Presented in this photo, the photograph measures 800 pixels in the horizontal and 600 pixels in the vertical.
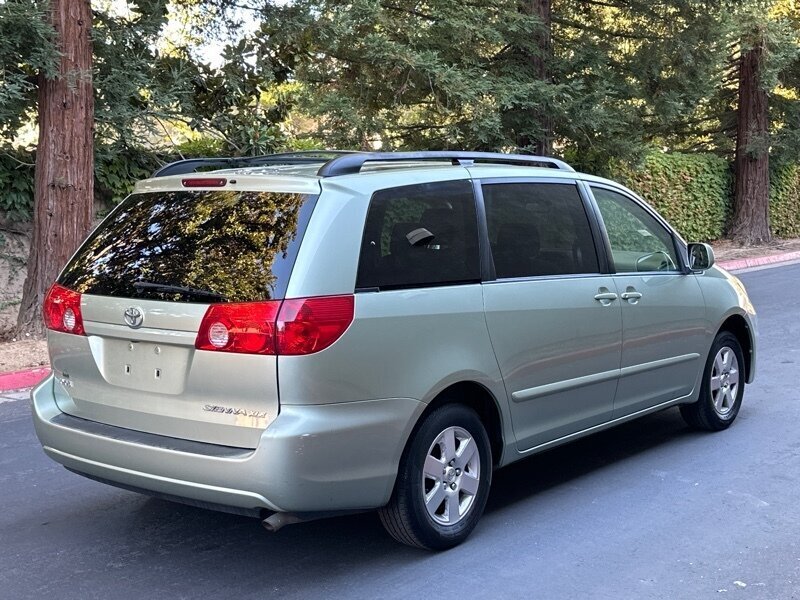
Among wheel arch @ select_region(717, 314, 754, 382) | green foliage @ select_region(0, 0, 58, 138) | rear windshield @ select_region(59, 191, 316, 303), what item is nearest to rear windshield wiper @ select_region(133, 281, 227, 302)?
rear windshield @ select_region(59, 191, 316, 303)

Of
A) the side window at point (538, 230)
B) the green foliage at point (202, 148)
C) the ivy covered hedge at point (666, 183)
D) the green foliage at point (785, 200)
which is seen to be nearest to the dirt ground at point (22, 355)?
the ivy covered hedge at point (666, 183)

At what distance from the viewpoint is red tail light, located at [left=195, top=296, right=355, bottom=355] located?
3.54 m

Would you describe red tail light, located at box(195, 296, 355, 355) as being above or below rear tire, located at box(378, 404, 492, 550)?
above

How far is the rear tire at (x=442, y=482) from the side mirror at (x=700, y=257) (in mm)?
2332

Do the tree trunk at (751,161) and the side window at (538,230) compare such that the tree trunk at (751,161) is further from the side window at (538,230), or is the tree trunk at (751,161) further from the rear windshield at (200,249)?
the rear windshield at (200,249)

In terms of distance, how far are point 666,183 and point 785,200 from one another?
655 cm

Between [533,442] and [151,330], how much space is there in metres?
2.05

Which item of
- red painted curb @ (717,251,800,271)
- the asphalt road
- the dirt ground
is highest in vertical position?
the dirt ground

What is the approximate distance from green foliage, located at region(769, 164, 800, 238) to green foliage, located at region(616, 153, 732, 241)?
7.80 ft

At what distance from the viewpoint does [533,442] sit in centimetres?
467

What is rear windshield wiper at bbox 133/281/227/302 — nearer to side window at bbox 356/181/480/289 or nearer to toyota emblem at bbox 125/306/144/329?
toyota emblem at bbox 125/306/144/329

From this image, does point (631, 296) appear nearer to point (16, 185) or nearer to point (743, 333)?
point (743, 333)

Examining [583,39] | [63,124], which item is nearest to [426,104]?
[583,39]

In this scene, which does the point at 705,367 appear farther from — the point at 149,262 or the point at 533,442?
the point at 149,262
